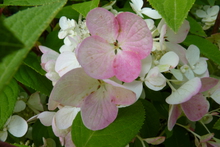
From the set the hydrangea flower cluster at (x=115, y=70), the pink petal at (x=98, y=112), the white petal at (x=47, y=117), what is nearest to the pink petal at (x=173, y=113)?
the hydrangea flower cluster at (x=115, y=70)

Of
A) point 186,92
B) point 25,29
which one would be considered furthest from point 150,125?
point 25,29

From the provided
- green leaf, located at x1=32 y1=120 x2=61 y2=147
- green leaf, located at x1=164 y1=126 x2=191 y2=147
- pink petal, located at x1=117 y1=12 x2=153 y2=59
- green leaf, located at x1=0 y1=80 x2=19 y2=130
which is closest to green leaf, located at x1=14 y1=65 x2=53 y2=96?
green leaf, located at x1=0 y1=80 x2=19 y2=130

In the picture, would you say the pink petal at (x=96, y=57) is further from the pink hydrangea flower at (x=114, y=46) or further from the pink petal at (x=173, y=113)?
the pink petal at (x=173, y=113)

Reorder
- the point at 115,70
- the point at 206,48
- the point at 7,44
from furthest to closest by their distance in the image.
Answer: the point at 206,48
the point at 115,70
the point at 7,44

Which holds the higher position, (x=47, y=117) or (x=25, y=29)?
(x=25, y=29)

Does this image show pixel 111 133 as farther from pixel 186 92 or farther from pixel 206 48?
pixel 206 48

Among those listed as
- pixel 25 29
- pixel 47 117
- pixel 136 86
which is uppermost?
pixel 25 29

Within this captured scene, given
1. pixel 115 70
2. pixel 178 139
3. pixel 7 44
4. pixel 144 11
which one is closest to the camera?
pixel 7 44
